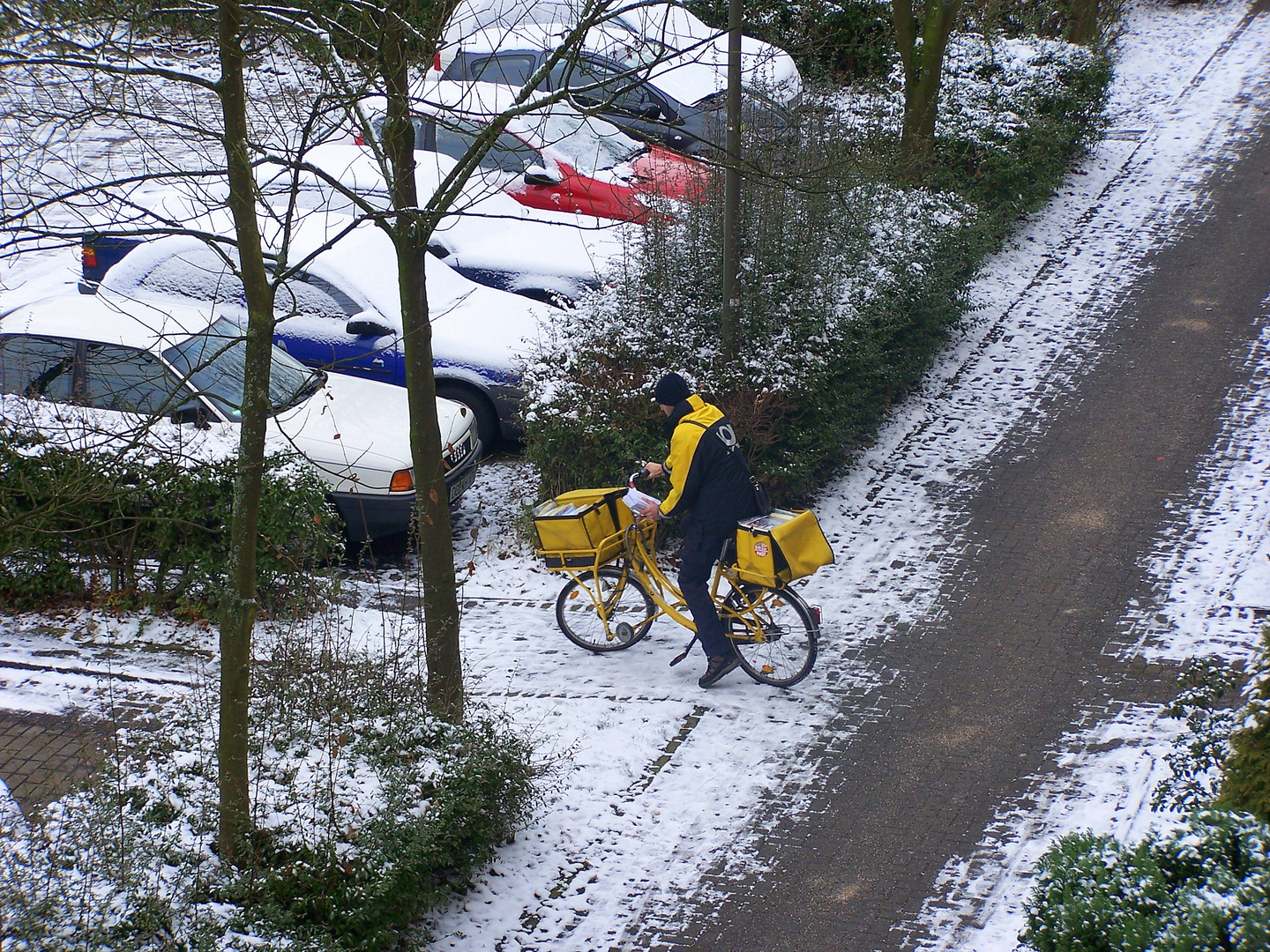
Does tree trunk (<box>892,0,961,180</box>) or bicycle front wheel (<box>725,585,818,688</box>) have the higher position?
tree trunk (<box>892,0,961,180</box>)

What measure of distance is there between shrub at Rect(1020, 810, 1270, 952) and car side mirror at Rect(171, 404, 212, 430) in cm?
552

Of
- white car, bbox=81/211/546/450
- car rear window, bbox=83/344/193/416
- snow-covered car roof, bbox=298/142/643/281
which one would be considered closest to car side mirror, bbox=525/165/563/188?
snow-covered car roof, bbox=298/142/643/281

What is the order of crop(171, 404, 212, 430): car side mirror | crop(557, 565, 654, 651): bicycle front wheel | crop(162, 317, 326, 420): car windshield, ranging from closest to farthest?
crop(171, 404, 212, 430): car side mirror → crop(557, 565, 654, 651): bicycle front wheel → crop(162, 317, 326, 420): car windshield

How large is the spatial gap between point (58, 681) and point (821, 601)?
484 centimetres

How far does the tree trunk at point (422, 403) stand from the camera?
4984 mm

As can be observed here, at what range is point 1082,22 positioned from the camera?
697 inches

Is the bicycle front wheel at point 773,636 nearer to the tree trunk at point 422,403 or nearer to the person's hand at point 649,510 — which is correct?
the person's hand at point 649,510

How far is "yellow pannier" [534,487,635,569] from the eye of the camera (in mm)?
7121

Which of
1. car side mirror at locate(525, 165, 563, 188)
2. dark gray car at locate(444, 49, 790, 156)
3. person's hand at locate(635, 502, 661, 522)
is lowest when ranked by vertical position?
person's hand at locate(635, 502, 661, 522)

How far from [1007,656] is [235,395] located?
227 inches

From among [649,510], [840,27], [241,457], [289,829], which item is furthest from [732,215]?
[840,27]

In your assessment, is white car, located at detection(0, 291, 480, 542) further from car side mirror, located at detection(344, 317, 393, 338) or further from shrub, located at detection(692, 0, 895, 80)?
shrub, located at detection(692, 0, 895, 80)

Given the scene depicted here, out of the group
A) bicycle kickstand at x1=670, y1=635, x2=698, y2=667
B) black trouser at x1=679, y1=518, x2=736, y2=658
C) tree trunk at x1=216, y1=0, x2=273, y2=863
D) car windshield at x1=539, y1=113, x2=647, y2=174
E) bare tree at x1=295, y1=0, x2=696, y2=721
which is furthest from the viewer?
car windshield at x1=539, y1=113, x2=647, y2=174

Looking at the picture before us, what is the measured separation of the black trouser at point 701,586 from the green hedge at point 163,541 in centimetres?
233
